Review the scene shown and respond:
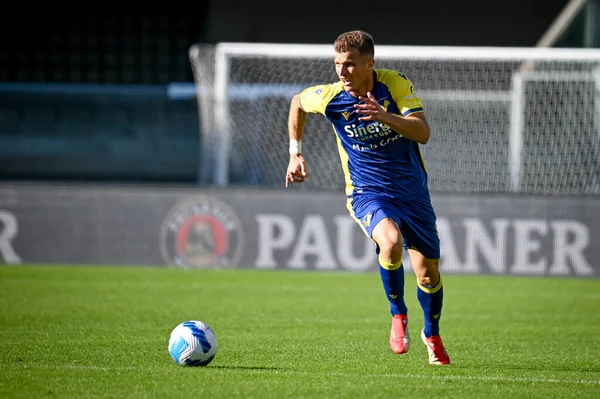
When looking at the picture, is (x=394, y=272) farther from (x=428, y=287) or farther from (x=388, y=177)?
(x=388, y=177)

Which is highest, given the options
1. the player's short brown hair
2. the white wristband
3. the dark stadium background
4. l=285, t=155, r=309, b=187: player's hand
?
the dark stadium background

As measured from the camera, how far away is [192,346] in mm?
6277

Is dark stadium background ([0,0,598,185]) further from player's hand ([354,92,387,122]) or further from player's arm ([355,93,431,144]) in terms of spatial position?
player's hand ([354,92,387,122])

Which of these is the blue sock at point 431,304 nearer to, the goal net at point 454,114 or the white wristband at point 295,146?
→ the white wristband at point 295,146

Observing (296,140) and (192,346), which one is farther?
(296,140)

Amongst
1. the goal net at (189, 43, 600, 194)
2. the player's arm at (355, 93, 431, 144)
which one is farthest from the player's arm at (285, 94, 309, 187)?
the goal net at (189, 43, 600, 194)

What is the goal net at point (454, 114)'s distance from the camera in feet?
53.5

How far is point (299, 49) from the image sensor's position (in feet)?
54.7

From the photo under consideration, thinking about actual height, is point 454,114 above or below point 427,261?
above

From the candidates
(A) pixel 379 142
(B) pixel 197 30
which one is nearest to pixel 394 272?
(A) pixel 379 142

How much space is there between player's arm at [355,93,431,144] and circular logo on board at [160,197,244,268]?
8881mm

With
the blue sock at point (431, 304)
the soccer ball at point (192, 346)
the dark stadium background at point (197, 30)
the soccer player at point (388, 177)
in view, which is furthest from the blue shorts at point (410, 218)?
the dark stadium background at point (197, 30)

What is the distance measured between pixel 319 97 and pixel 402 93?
25.4 inches

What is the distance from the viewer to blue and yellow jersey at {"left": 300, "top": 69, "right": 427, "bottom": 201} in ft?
21.8
